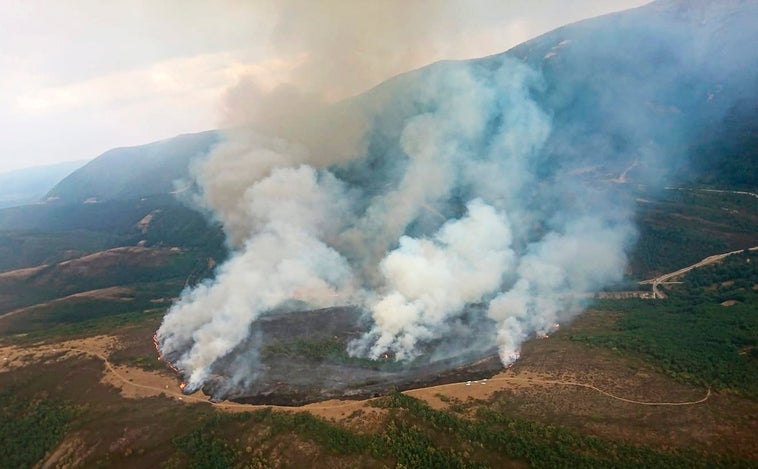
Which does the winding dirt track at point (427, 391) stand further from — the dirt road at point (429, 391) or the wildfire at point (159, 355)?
the wildfire at point (159, 355)

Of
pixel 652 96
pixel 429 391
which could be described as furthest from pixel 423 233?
pixel 652 96

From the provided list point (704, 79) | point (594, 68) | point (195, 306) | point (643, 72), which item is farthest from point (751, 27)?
point (195, 306)

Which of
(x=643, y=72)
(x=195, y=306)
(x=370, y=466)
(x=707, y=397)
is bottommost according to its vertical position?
(x=707, y=397)

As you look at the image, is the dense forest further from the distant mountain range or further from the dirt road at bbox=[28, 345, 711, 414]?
the distant mountain range

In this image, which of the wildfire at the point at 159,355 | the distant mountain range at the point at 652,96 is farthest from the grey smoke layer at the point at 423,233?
the distant mountain range at the point at 652,96

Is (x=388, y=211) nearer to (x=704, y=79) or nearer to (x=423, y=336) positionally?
(x=423, y=336)

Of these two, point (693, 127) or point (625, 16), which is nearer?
point (693, 127)

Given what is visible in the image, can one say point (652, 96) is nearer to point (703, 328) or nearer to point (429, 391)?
point (703, 328)

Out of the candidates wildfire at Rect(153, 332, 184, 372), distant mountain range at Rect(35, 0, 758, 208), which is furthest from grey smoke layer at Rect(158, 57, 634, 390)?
distant mountain range at Rect(35, 0, 758, 208)
